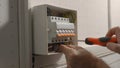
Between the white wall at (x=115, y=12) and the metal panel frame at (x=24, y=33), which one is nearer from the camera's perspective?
the metal panel frame at (x=24, y=33)

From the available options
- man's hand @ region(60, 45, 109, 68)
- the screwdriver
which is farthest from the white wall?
man's hand @ region(60, 45, 109, 68)

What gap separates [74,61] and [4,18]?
1.20ft

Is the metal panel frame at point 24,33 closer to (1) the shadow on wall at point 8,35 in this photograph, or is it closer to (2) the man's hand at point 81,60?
(1) the shadow on wall at point 8,35

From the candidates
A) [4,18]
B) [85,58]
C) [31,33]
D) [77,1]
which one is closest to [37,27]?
[31,33]

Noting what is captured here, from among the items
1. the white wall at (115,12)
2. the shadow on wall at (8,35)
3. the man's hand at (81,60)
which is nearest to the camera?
the man's hand at (81,60)

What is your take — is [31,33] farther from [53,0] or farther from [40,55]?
[53,0]

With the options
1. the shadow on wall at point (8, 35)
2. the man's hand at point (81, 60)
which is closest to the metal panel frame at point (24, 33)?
the shadow on wall at point (8, 35)

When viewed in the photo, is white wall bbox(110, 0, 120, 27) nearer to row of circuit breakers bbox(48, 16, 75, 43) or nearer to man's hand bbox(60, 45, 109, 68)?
row of circuit breakers bbox(48, 16, 75, 43)

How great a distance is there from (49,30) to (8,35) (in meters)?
0.19

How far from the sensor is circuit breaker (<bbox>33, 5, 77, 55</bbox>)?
79 centimetres

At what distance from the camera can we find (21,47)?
31.3 inches

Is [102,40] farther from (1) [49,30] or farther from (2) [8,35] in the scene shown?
(2) [8,35]

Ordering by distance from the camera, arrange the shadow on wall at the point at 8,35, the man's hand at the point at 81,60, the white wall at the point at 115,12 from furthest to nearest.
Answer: the white wall at the point at 115,12
the shadow on wall at the point at 8,35
the man's hand at the point at 81,60

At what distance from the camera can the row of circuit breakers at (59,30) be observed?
2.66 ft
